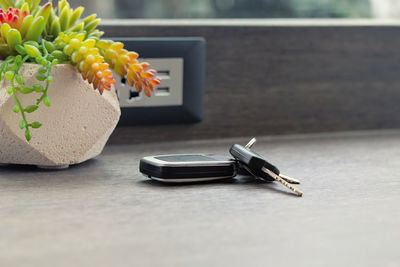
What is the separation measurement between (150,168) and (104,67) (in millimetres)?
129

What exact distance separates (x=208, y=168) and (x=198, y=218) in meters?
0.15

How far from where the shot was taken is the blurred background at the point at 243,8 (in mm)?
1062

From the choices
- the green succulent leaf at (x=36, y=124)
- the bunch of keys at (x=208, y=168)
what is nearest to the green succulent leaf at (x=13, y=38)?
the green succulent leaf at (x=36, y=124)

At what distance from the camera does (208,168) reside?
2.57 feet

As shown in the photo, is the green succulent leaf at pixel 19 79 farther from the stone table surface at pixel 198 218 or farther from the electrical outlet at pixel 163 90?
the electrical outlet at pixel 163 90

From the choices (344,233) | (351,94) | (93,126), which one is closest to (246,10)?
(351,94)

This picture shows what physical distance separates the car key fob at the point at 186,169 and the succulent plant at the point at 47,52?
0.34 feet

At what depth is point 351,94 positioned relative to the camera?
120cm

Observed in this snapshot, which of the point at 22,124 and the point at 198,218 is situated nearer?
the point at 198,218

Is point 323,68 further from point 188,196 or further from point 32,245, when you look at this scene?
point 32,245

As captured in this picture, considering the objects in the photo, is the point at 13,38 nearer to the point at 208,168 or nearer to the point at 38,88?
the point at 38,88

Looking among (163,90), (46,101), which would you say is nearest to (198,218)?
(46,101)

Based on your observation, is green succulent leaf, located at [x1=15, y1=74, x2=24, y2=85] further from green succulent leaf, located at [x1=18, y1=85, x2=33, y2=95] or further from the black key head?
the black key head

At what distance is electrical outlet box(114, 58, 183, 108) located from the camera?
1.01m
